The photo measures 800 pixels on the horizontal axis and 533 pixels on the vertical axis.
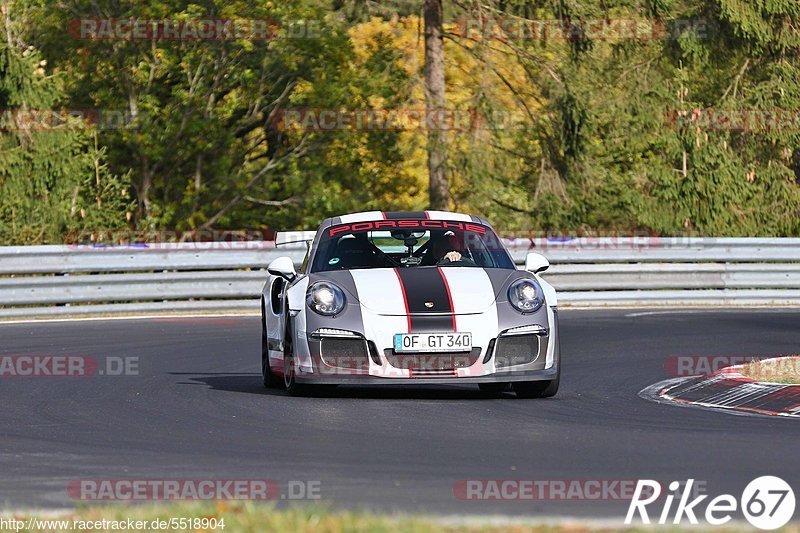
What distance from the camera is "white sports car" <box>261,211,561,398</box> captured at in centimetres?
1059

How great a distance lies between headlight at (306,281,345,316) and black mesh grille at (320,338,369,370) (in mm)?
211

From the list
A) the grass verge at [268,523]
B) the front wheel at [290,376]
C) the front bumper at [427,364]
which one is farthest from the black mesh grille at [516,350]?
the grass verge at [268,523]

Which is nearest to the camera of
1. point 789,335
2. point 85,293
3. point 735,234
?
point 789,335

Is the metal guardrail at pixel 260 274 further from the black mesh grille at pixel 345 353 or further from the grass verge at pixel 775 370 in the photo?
the black mesh grille at pixel 345 353

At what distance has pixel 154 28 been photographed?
2912 centimetres

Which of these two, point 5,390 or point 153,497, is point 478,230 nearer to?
point 5,390

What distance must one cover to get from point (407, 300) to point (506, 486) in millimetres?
3634

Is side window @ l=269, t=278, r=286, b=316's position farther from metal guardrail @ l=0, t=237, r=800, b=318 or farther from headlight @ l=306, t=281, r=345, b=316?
metal guardrail @ l=0, t=237, r=800, b=318

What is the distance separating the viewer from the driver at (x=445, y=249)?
38.7ft

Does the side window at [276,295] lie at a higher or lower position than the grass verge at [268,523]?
higher

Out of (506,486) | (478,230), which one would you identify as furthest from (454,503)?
(478,230)

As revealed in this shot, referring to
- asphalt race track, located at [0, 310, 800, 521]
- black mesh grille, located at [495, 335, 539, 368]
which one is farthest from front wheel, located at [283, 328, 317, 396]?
black mesh grille, located at [495, 335, 539, 368]

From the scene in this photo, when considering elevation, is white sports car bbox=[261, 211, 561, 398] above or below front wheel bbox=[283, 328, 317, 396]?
above

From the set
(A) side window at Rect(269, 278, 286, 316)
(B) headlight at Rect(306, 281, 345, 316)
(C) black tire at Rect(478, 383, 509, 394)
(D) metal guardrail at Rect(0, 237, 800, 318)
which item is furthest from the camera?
(D) metal guardrail at Rect(0, 237, 800, 318)
